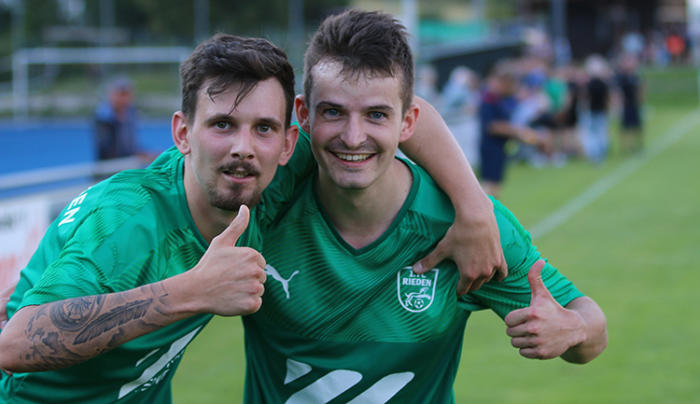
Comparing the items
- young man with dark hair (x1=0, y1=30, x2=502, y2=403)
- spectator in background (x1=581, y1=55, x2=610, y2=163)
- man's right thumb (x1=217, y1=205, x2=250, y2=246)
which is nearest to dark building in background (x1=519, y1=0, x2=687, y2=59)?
spectator in background (x1=581, y1=55, x2=610, y2=163)

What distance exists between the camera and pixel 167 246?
109 inches

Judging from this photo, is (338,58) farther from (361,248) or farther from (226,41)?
(361,248)

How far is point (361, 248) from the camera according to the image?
3.04 metres

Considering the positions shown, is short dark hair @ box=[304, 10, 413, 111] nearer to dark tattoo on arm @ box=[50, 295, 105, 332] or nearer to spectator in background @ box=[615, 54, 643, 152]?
dark tattoo on arm @ box=[50, 295, 105, 332]

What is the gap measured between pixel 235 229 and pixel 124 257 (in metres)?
→ 0.37

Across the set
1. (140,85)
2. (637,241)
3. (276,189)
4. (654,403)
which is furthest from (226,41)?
(140,85)

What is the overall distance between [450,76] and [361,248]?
71.7 ft

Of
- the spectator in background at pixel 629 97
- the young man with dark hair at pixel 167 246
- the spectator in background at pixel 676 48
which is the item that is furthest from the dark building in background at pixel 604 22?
the young man with dark hair at pixel 167 246

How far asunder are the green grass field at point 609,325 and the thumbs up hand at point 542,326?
125 inches

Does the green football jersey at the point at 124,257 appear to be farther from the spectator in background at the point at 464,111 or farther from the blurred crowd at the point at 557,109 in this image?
the blurred crowd at the point at 557,109

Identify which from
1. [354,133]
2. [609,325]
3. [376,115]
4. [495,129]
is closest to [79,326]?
[354,133]

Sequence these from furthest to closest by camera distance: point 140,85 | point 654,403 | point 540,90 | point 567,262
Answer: point 140,85 < point 540,90 < point 567,262 < point 654,403

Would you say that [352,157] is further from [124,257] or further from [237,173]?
[124,257]

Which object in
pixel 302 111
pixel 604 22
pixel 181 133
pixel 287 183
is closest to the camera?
pixel 181 133
